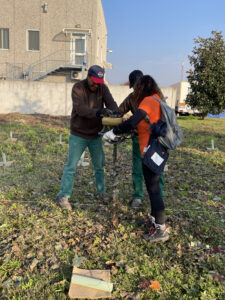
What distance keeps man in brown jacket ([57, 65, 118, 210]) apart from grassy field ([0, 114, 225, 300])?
1.84ft

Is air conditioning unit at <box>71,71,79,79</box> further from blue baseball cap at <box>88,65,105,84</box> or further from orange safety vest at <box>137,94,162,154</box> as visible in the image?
orange safety vest at <box>137,94,162,154</box>

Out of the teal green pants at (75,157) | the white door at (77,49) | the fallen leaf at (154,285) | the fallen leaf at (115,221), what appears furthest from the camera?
the white door at (77,49)

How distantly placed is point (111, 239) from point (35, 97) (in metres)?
14.0

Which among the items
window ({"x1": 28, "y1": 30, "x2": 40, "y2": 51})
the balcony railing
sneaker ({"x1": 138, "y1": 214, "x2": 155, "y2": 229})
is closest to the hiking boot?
sneaker ({"x1": 138, "y1": 214, "x2": 155, "y2": 229})

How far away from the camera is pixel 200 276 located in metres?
2.48

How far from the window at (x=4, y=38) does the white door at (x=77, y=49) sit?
474cm

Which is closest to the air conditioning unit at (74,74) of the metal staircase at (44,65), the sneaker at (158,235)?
the metal staircase at (44,65)

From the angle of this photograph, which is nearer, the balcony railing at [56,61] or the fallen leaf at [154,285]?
the fallen leaf at [154,285]

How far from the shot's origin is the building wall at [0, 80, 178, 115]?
50.4ft

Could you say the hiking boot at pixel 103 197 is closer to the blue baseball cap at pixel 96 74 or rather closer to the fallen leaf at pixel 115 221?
the fallen leaf at pixel 115 221

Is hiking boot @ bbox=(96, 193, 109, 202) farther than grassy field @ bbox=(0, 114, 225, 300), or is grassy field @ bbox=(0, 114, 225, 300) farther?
hiking boot @ bbox=(96, 193, 109, 202)

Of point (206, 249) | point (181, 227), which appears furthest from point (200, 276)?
point (181, 227)

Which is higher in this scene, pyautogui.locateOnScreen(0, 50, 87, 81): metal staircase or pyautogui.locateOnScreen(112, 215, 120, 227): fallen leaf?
pyautogui.locateOnScreen(0, 50, 87, 81): metal staircase

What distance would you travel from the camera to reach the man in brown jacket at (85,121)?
3.40 metres
